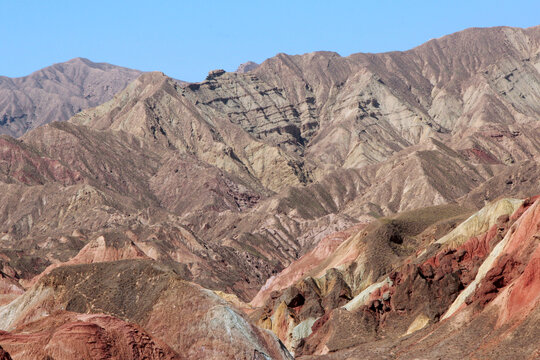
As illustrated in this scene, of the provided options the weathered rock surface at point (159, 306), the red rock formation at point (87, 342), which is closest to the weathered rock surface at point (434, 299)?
the weathered rock surface at point (159, 306)

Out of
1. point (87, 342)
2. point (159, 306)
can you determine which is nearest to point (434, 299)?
point (159, 306)

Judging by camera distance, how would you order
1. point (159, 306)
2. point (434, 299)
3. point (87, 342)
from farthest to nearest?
point (434, 299), point (159, 306), point (87, 342)

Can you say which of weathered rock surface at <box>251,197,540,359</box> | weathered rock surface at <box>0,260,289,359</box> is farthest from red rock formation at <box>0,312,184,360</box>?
weathered rock surface at <box>251,197,540,359</box>

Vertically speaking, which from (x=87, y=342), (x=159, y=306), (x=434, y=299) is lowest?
(x=434, y=299)

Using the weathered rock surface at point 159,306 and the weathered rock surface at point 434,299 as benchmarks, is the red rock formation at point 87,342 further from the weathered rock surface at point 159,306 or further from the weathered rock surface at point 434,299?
the weathered rock surface at point 434,299

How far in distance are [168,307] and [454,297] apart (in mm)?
36281

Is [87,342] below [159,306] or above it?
above

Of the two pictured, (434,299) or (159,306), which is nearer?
(159,306)

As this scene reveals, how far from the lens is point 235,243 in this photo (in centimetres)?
18288

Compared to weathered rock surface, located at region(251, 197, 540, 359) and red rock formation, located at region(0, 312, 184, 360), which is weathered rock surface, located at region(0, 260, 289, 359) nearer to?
red rock formation, located at region(0, 312, 184, 360)

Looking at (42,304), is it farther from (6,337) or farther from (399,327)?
(399,327)

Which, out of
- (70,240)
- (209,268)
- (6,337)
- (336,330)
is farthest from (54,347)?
(70,240)

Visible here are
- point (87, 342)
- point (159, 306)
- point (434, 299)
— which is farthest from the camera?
point (434, 299)

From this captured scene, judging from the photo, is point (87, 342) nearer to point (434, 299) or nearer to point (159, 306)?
point (159, 306)
